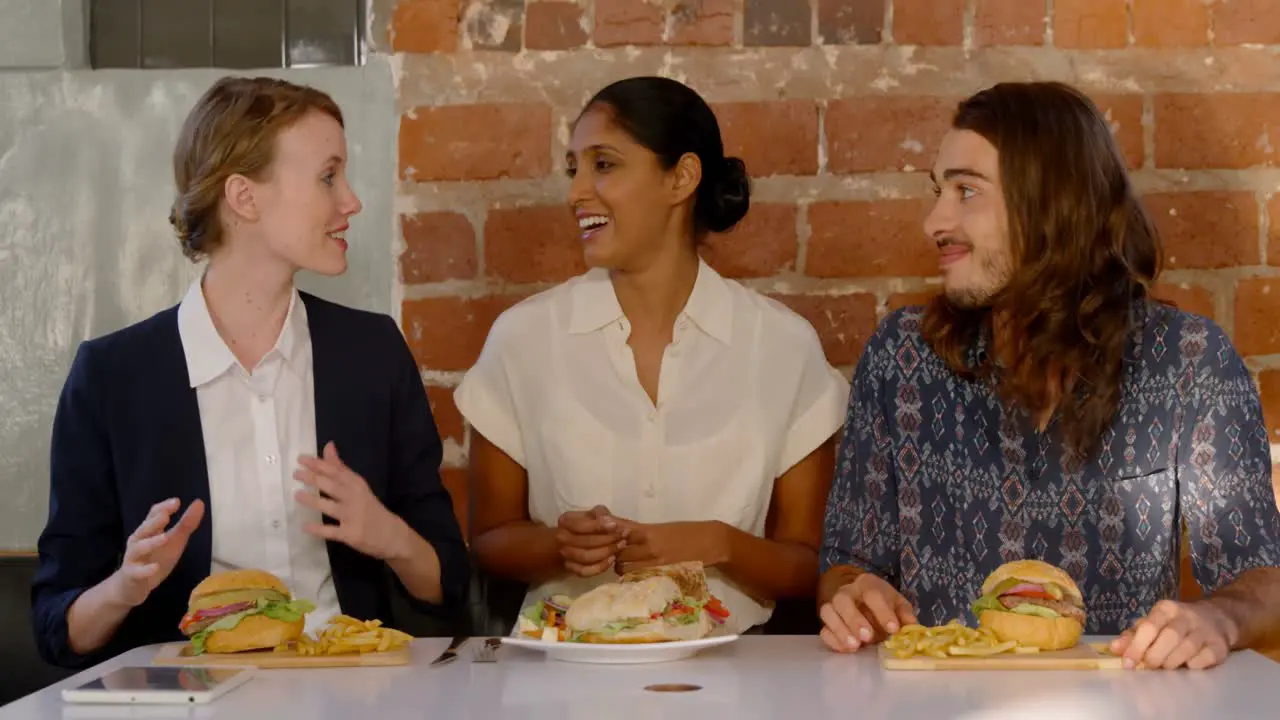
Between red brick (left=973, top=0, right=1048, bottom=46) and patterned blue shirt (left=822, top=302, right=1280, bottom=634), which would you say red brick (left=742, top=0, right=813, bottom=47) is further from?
patterned blue shirt (left=822, top=302, right=1280, bottom=634)

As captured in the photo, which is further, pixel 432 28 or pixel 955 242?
pixel 432 28

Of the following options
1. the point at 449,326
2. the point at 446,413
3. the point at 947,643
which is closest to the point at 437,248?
the point at 449,326

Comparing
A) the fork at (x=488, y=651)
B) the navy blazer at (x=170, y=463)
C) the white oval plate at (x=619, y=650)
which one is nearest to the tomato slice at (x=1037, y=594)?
the white oval plate at (x=619, y=650)

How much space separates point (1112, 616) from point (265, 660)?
41.5 inches

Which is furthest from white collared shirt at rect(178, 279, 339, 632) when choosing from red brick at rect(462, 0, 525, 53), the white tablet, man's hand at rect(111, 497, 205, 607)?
red brick at rect(462, 0, 525, 53)

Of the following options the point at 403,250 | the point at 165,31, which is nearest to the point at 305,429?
the point at 403,250

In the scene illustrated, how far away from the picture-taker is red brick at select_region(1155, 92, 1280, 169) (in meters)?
2.36

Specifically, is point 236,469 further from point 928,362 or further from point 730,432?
point 928,362

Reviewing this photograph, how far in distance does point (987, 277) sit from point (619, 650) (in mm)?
Result: 813

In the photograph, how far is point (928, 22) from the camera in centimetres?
237

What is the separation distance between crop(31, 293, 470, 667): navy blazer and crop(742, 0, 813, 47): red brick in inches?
30.2

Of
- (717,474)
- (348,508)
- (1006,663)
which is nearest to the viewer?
(1006,663)

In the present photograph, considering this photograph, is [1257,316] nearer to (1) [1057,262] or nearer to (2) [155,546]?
(1) [1057,262]

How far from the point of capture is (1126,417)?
193cm
